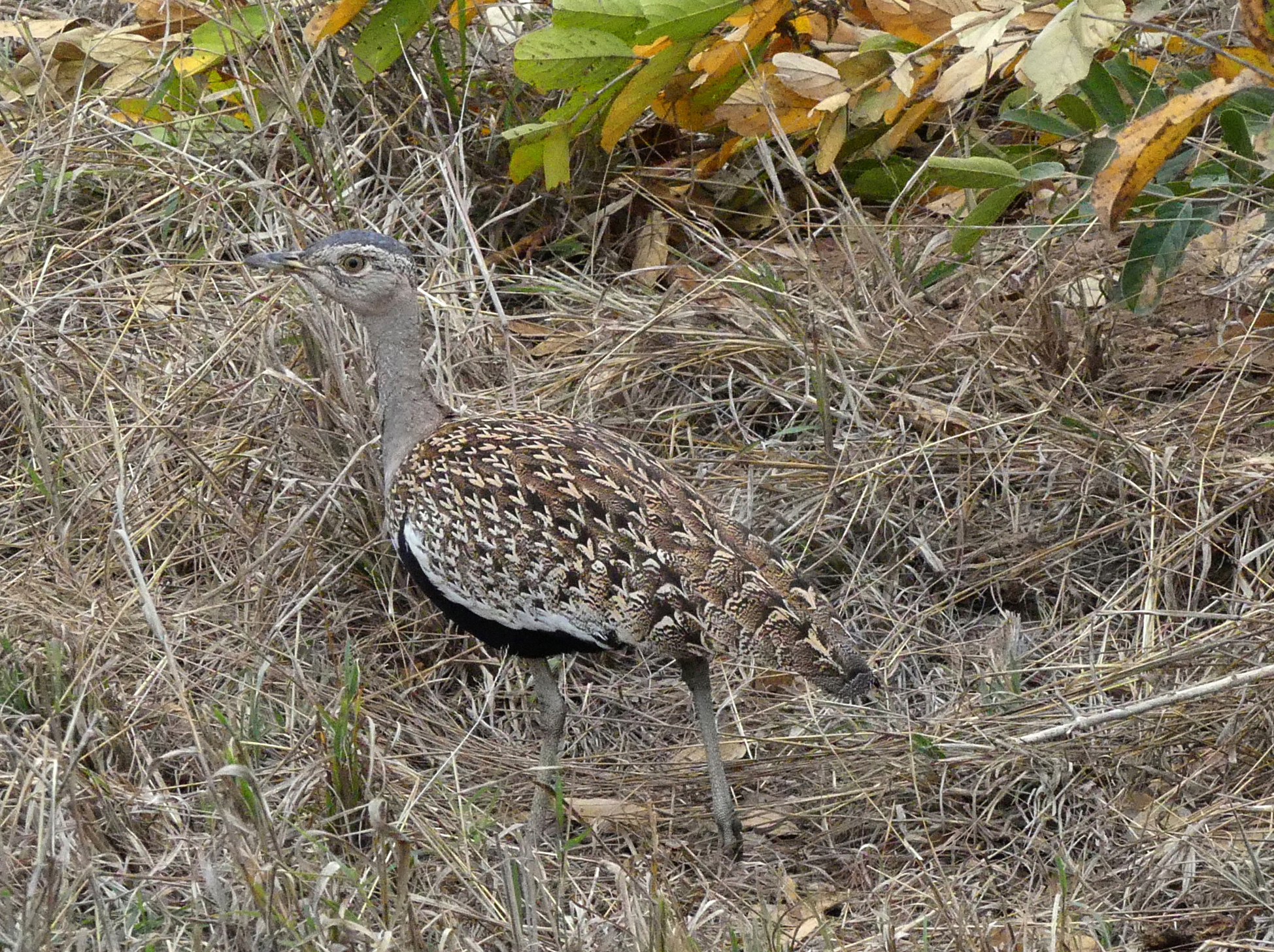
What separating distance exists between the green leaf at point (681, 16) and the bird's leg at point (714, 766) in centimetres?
176

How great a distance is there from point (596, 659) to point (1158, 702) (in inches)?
58.3

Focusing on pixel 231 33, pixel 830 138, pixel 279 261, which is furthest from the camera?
pixel 231 33

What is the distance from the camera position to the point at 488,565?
3.50 metres

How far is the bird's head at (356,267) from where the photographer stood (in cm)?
379

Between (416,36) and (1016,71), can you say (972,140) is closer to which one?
(1016,71)

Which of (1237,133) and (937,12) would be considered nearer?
(1237,133)

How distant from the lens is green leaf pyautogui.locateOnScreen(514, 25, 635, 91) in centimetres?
448

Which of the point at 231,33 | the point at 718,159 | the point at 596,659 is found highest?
Answer: the point at 231,33

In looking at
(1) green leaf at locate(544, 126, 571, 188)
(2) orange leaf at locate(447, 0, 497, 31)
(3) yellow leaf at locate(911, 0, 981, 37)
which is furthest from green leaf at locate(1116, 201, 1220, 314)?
(2) orange leaf at locate(447, 0, 497, 31)

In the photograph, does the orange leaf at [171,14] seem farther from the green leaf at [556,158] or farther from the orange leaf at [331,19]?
the green leaf at [556,158]

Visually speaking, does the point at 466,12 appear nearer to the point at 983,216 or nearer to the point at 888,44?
the point at 888,44

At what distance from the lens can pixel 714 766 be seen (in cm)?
351

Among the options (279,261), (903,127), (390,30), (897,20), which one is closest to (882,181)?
(903,127)

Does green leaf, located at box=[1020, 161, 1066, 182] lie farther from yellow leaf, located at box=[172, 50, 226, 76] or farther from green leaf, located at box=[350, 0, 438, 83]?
yellow leaf, located at box=[172, 50, 226, 76]
